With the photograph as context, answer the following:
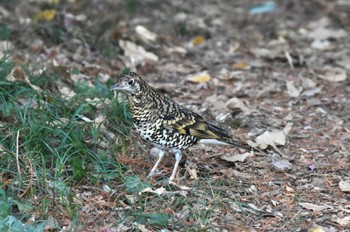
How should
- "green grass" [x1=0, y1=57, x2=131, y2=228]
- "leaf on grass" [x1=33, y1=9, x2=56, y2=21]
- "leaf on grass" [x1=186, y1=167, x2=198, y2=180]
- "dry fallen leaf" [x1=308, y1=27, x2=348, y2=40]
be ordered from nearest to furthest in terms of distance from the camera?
"green grass" [x1=0, y1=57, x2=131, y2=228]
"leaf on grass" [x1=186, y1=167, x2=198, y2=180]
"leaf on grass" [x1=33, y1=9, x2=56, y2=21]
"dry fallen leaf" [x1=308, y1=27, x2=348, y2=40]

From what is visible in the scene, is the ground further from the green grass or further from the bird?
the bird

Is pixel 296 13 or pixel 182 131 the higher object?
pixel 182 131

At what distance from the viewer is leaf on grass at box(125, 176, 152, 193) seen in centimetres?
649

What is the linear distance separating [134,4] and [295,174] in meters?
6.47

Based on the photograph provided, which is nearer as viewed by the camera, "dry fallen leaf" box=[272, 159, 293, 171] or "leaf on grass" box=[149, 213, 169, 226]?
"leaf on grass" box=[149, 213, 169, 226]

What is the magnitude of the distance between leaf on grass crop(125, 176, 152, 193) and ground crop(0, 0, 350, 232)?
0.01 meters

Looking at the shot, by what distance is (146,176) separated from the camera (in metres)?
6.98

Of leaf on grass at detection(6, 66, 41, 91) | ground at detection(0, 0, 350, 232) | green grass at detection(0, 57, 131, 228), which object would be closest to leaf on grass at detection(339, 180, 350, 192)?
ground at detection(0, 0, 350, 232)

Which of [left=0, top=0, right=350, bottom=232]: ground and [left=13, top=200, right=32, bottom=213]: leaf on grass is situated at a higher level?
[left=13, top=200, right=32, bottom=213]: leaf on grass

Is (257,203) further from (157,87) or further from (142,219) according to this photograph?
(157,87)

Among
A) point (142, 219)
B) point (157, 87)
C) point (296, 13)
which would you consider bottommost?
point (296, 13)

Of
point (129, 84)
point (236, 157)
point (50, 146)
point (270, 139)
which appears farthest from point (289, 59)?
point (50, 146)

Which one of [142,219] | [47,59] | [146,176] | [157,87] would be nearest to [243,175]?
[146,176]

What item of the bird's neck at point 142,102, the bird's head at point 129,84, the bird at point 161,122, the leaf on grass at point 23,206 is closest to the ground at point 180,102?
the leaf on grass at point 23,206
